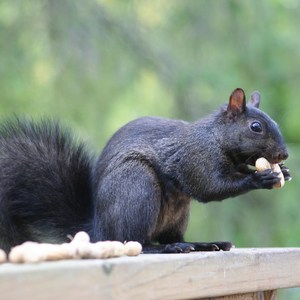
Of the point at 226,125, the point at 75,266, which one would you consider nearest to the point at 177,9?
the point at 226,125

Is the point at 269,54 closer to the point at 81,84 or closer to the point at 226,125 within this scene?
the point at 81,84

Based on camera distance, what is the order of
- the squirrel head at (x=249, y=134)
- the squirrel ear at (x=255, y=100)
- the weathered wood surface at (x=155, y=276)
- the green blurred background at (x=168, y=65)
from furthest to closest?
1. the green blurred background at (x=168, y=65)
2. the squirrel ear at (x=255, y=100)
3. the squirrel head at (x=249, y=134)
4. the weathered wood surface at (x=155, y=276)

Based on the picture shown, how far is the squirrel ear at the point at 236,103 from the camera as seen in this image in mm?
2769

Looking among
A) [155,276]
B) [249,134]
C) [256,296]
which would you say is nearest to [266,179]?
[249,134]

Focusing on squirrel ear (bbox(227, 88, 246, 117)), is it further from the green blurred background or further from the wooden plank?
the green blurred background

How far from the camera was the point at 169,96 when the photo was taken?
4.70 meters

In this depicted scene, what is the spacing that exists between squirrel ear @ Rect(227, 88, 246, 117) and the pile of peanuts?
104cm

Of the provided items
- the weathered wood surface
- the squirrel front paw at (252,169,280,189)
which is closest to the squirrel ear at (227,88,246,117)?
the squirrel front paw at (252,169,280,189)

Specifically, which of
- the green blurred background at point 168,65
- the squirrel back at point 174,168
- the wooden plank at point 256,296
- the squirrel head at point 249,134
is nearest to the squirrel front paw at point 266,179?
the squirrel back at point 174,168

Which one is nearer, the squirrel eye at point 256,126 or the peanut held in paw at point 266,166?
the peanut held in paw at point 266,166

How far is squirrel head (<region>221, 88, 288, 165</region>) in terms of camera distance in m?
2.72

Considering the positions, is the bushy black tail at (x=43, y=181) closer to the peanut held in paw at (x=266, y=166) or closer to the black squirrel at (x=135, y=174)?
the black squirrel at (x=135, y=174)

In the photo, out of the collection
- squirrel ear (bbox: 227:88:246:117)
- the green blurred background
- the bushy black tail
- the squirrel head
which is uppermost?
the green blurred background

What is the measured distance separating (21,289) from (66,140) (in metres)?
1.33
